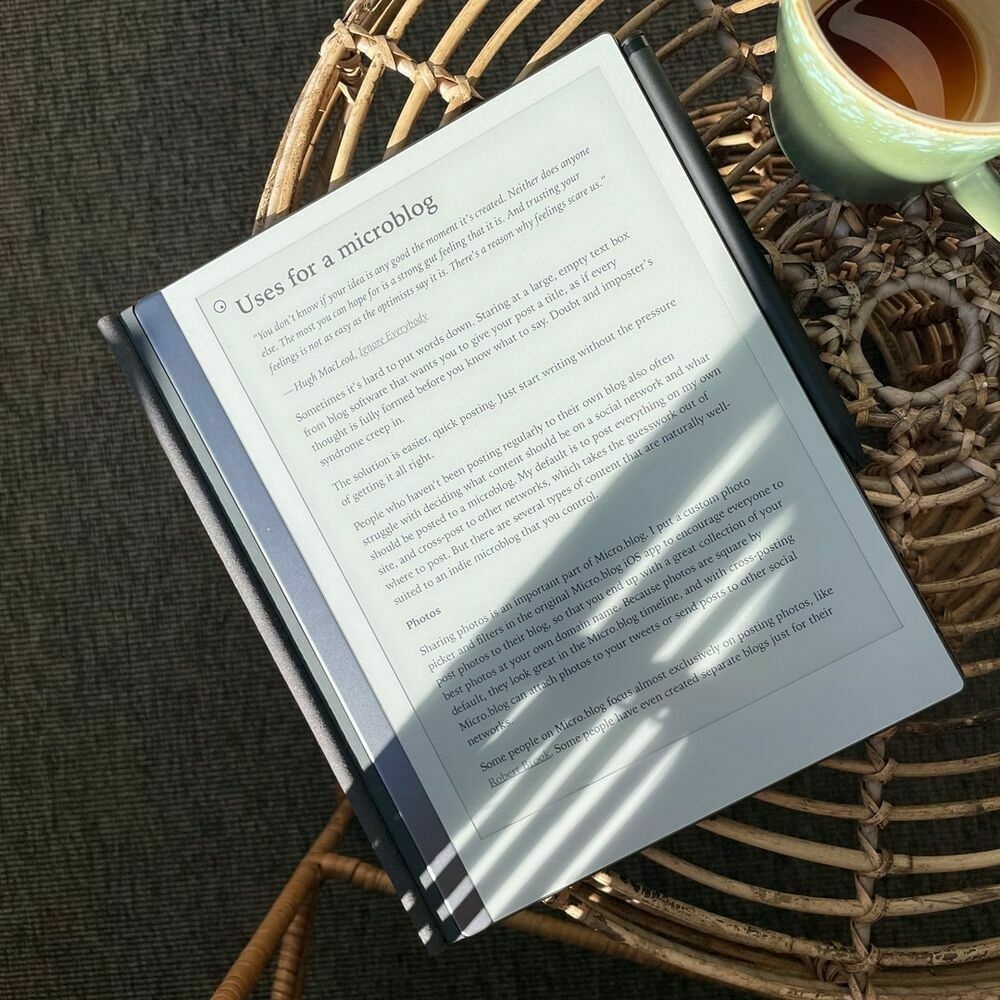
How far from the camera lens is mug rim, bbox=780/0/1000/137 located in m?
0.32

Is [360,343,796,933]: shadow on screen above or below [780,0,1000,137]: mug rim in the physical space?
below

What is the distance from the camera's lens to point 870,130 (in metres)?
0.34

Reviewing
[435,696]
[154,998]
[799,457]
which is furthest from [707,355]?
[154,998]

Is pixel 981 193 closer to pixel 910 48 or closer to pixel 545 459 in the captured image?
pixel 910 48

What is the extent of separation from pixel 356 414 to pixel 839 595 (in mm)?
222

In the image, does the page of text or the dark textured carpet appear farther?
the dark textured carpet

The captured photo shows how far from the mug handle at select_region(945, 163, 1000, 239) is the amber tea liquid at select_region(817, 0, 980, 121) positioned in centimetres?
6

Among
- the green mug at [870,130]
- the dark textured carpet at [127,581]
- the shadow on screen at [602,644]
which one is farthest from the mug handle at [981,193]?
the dark textured carpet at [127,581]

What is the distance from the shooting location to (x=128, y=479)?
2.75ft

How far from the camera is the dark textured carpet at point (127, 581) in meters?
0.82

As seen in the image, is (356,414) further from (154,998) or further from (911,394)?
(154,998)

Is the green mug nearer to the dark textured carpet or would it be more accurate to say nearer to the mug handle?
the mug handle

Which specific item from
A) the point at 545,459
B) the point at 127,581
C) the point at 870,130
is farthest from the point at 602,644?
the point at 127,581

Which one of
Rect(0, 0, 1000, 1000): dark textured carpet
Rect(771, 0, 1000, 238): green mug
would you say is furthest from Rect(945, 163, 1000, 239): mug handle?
Rect(0, 0, 1000, 1000): dark textured carpet
